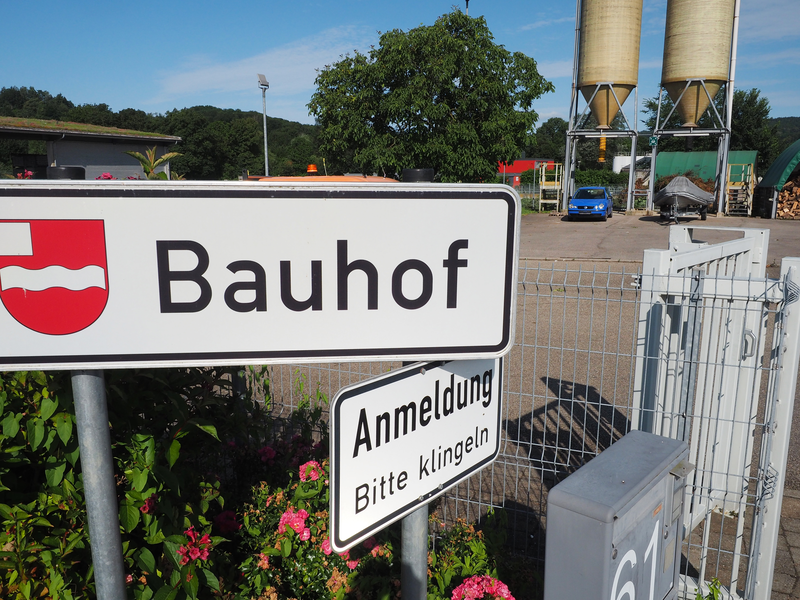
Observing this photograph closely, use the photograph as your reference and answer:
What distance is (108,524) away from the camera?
124cm

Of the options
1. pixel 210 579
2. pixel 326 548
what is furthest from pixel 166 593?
pixel 326 548

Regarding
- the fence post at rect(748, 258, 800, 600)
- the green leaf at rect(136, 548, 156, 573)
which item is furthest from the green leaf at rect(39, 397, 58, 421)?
the fence post at rect(748, 258, 800, 600)

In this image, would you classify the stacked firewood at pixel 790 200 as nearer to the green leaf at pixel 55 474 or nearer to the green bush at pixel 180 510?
the green bush at pixel 180 510

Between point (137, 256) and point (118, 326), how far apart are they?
0.48ft

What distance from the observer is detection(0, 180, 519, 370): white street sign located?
116cm

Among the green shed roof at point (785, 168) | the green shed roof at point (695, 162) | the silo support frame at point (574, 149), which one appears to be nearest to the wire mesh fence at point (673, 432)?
the green shed roof at point (785, 168)

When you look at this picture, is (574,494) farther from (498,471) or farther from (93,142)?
(93,142)

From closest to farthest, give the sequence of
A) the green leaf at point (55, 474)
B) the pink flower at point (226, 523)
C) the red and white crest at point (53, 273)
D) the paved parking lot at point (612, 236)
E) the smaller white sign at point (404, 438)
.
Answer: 1. the red and white crest at point (53, 273)
2. the smaller white sign at point (404, 438)
3. the green leaf at point (55, 474)
4. the pink flower at point (226, 523)
5. the paved parking lot at point (612, 236)

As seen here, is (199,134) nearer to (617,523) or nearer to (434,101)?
(434,101)

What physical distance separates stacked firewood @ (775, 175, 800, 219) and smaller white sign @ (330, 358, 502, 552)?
30655 mm

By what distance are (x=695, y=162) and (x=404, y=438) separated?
115 feet

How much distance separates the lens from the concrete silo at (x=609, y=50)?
2733 cm

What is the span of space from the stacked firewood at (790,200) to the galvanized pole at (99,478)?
103 ft

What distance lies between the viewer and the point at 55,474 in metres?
2.09
